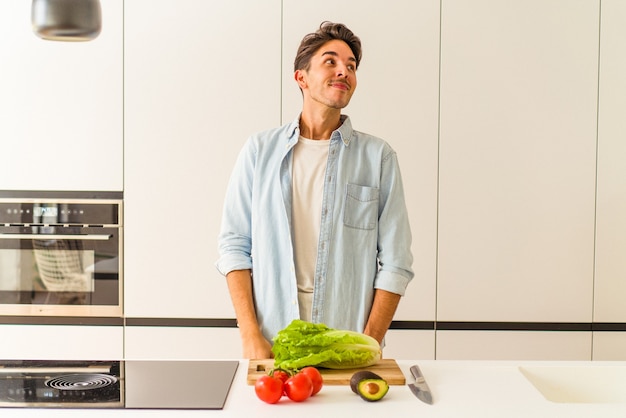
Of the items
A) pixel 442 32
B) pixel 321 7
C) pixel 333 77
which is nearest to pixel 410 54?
pixel 442 32

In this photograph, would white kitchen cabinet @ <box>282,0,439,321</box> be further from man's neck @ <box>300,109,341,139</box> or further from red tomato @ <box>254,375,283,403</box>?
red tomato @ <box>254,375,283,403</box>

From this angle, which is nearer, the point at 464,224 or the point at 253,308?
the point at 253,308

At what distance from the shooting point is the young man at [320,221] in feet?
7.75

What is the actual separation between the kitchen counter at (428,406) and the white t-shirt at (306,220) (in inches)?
20.9

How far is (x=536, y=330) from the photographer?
3.32 meters

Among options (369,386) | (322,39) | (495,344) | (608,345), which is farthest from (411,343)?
(369,386)

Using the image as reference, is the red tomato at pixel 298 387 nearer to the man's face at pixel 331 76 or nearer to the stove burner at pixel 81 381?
the stove burner at pixel 81 381

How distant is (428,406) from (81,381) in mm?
810

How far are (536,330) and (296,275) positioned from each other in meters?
1.40

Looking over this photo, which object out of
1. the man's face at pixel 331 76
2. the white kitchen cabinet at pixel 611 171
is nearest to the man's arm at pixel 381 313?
the man's face at pixel 331 76

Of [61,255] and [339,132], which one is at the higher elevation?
[339,132]

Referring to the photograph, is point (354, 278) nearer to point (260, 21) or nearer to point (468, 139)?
point (468, 139)

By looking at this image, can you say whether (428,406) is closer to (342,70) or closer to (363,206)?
(363,206)

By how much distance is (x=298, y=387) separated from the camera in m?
1.65
